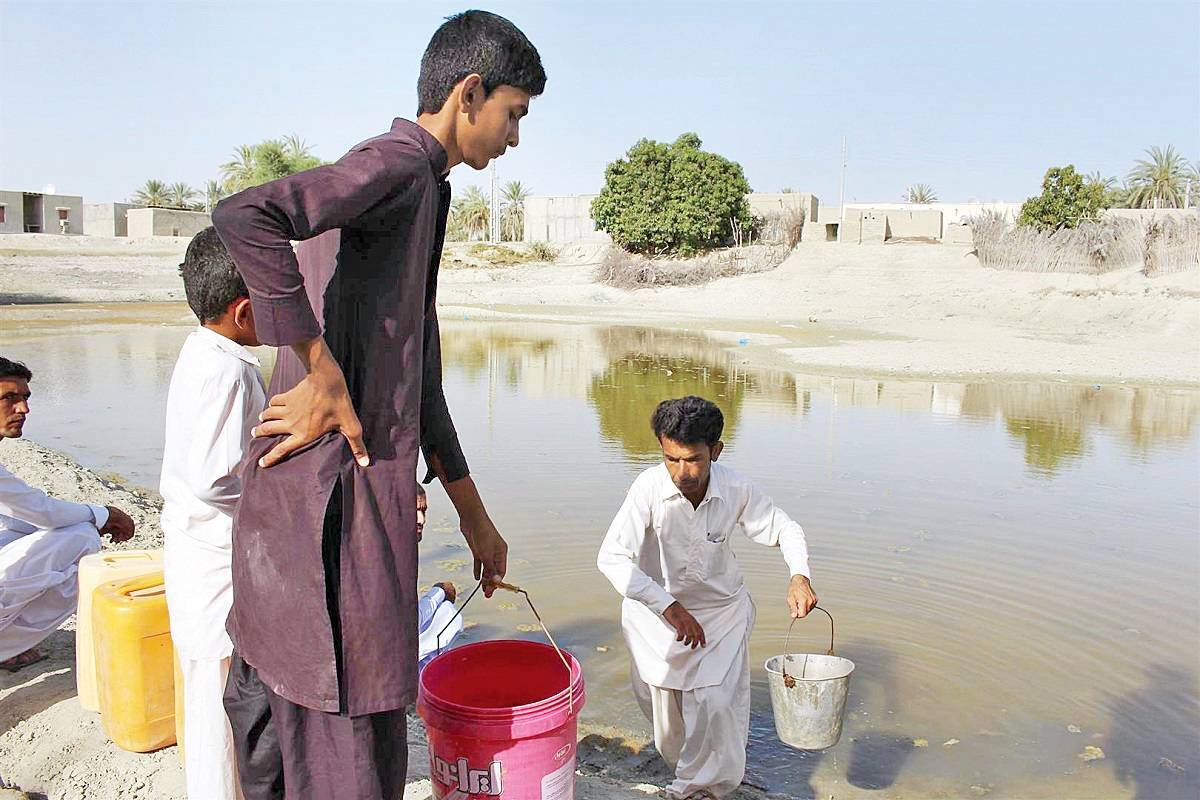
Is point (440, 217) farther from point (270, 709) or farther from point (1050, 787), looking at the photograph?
point (1050, 787)

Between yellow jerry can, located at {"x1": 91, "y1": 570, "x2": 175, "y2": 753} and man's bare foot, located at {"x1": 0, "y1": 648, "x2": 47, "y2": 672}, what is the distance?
3.15 feet

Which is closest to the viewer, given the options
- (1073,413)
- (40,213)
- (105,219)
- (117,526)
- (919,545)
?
(117,526)

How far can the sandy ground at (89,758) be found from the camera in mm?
2975

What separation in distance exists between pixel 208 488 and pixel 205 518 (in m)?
0.13

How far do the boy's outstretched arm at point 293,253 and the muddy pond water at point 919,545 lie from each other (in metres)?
2.95

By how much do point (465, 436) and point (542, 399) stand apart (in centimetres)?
282

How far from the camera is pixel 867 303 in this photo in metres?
27.1

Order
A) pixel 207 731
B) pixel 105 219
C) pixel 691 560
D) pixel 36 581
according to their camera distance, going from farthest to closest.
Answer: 1. pixel 105 219
2. pixel 36 581
3. pixel 691 560
4. pixel 207 731

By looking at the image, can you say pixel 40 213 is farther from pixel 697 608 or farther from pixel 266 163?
pixel 697 608

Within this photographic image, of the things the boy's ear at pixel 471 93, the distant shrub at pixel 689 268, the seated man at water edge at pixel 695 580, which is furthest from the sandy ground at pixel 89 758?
the distant shrub at pixel 689 268

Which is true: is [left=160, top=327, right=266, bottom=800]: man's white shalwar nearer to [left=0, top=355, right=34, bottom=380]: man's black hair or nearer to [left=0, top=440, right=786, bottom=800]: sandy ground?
[left=0, top=440, right=786, bottom=800]: sandy ground

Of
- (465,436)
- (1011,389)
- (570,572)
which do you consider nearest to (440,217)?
(570,572)

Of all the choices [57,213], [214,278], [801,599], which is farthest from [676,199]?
[214,278]

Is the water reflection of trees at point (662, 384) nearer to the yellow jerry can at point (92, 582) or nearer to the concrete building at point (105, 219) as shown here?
the yellow jerry can at point (92, 582)
